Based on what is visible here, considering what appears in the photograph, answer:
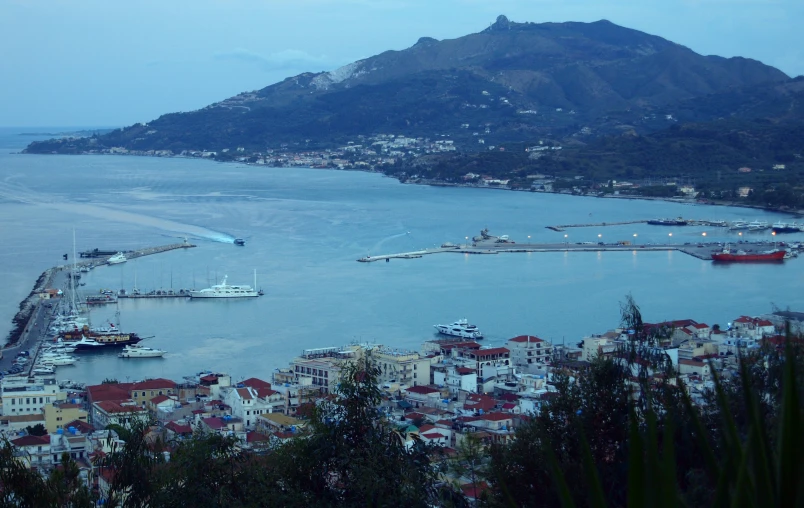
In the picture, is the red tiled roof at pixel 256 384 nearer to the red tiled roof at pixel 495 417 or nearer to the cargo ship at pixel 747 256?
the red tiled roof at pixel 495 417

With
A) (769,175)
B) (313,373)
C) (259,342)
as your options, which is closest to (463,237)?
(259,342)

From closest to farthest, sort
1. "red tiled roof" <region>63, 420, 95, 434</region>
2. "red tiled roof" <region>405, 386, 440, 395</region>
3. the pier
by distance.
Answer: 1. "red tiled roof" <region>63, 420, 95, 434</region>
2. "red tiled roof" <region>405, 386, 440, 395</region>
3. the pier

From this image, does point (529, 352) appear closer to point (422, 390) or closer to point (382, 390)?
point (422, 390)

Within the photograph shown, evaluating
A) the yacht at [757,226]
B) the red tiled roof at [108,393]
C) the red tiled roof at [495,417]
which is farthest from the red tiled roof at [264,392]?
the yacht at [757,226]

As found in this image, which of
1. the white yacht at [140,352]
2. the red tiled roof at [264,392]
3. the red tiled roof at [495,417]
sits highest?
the red tiled roof at [495,417]

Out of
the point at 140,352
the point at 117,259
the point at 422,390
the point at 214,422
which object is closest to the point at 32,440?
the point at 214,422

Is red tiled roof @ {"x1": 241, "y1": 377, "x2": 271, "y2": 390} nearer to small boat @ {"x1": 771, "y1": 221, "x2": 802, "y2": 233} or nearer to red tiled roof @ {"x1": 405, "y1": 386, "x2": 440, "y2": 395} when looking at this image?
red tiled roof @ {"x1": 405, "y1": 386, "x2": 440, "y2": 395}

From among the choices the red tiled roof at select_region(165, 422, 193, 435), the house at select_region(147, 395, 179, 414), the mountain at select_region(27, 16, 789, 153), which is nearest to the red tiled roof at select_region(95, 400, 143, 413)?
the house at select_region(147, 395, 179, 414)

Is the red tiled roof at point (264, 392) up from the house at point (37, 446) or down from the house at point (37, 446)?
down
